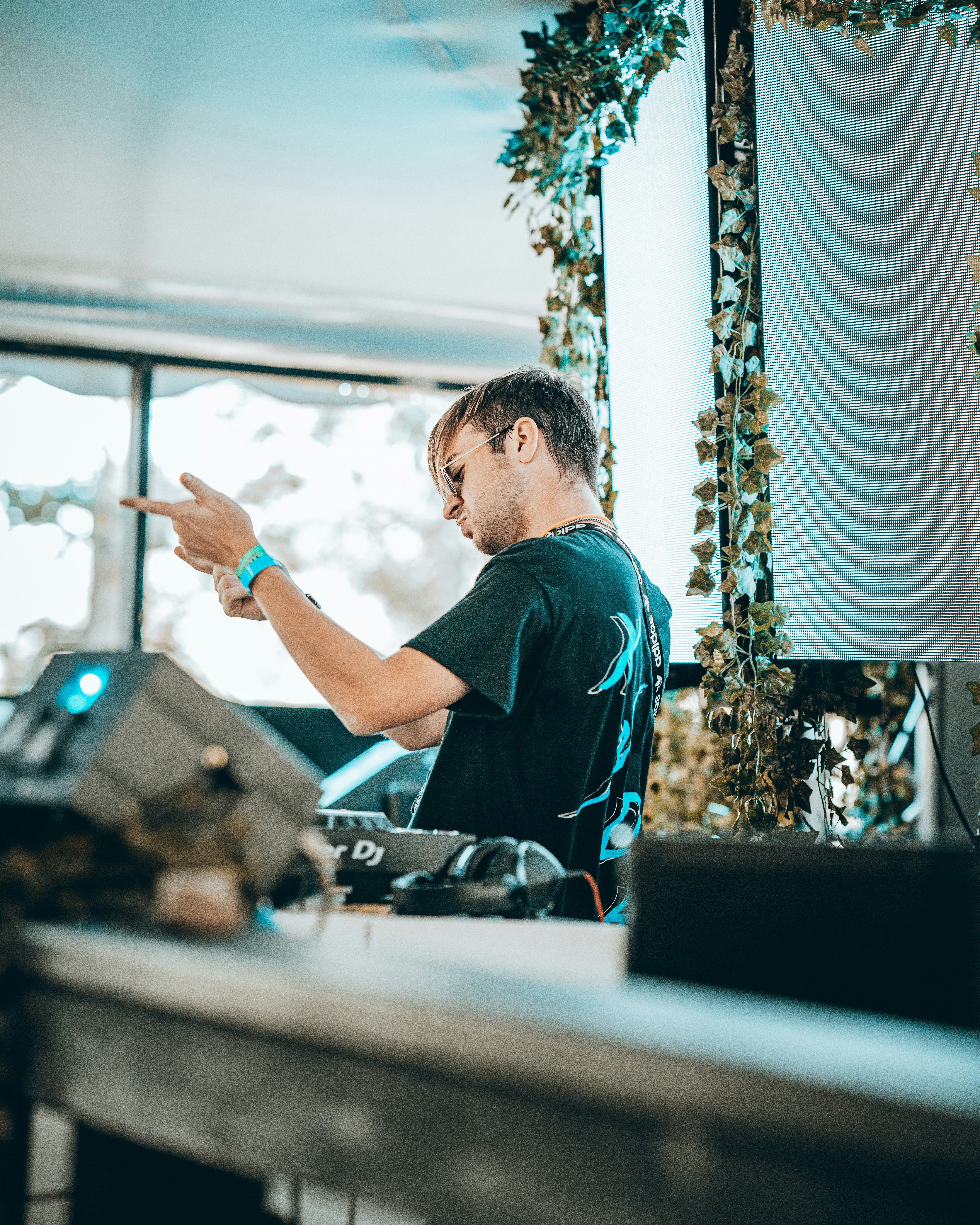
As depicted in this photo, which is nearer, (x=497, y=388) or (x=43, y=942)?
(x=43, y=942)

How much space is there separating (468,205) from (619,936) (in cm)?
353

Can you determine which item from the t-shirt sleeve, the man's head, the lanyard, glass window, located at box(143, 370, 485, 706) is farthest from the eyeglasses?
glass window, located at box(143, 370, 485, 706)

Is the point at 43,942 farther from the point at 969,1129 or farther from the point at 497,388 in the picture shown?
the point at 497,388

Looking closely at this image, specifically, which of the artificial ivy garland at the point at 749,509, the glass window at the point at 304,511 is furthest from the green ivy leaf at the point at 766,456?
the glass window at the point at 304,511

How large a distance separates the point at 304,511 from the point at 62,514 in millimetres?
→ 1303

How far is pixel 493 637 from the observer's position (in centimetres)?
136

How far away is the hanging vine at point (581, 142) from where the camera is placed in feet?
7.74

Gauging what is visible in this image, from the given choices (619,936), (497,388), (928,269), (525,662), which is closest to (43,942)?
(619,936)

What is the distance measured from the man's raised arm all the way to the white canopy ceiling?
2.09 meters

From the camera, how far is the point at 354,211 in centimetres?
405

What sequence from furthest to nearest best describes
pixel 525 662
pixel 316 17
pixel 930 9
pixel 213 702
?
pixel 316 17, pixel 930 9, pixel 525 662, pixel 213 702

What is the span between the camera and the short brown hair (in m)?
1.71

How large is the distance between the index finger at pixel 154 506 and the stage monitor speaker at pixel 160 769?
581mm

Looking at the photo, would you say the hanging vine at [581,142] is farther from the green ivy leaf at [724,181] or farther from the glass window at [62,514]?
the glass window at [62,514]
